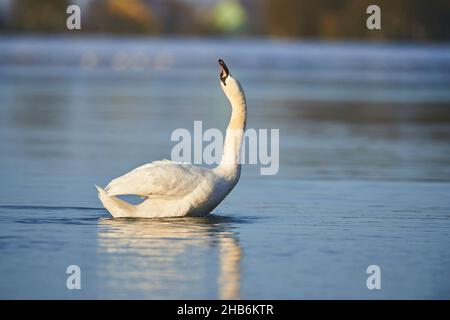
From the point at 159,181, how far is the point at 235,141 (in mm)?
930

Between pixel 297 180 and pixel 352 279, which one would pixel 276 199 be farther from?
pixel 352 279

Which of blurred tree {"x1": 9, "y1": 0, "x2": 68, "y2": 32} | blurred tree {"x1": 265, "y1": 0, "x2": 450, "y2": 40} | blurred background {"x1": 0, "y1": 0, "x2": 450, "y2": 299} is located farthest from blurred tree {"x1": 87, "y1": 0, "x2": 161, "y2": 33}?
blurred background {"x1": 0, "y1": 0, "x2": 450, "y2": 299}

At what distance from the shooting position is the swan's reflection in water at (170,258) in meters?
9.86

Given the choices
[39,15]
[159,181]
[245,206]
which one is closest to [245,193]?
[245,206]

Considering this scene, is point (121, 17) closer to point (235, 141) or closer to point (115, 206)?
point (235, 141)

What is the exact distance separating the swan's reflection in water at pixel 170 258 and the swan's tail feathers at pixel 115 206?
0.23 ft

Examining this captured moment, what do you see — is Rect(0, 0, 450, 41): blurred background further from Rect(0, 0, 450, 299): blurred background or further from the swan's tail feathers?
the swan's tail feathers

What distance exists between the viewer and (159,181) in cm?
1256

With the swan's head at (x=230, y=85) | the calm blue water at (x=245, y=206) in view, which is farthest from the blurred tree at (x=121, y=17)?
the swan's head at (x=230, y=85)

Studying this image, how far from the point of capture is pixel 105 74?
1969 inches

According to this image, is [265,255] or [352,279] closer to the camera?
[352,279]

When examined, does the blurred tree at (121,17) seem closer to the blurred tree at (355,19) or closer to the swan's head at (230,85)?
the blurred tree at (355,19)

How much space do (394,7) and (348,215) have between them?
91599 millimetres

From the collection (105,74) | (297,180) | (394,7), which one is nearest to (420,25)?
(394,7)
